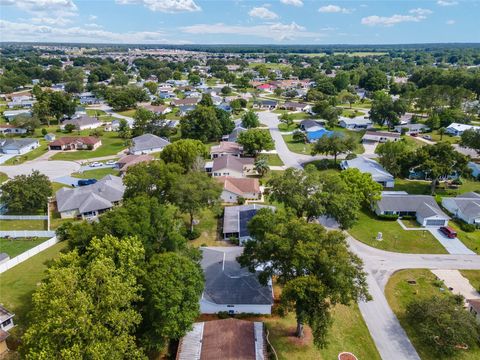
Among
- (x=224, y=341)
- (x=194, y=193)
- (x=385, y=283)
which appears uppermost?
(x=194, y=193)

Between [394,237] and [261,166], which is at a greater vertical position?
[261,166]

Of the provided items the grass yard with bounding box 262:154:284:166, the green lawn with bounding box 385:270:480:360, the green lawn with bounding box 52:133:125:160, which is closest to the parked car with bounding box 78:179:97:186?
the green lawn with bounding box 52:133:125:160

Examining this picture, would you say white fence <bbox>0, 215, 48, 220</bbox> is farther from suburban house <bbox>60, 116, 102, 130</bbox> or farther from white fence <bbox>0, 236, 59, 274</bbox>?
suburban house <bbox>60, 116, 102, 130</bbox>

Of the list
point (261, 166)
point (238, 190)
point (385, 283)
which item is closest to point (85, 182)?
point (238, 190)

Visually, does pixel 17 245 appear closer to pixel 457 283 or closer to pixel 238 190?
pixel 238 190

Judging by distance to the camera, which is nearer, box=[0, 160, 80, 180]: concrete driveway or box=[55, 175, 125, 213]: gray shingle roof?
box=[55, 175, 125, 213]: gray shingle roof

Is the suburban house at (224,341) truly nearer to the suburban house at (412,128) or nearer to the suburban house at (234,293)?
the suburban house at (234,293)
